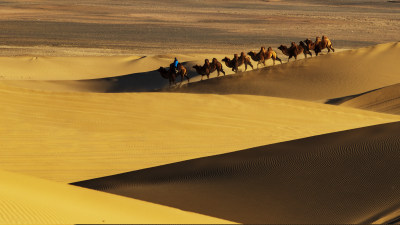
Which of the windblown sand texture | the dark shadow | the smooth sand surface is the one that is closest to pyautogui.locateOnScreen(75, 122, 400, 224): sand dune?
the windblown sand texture

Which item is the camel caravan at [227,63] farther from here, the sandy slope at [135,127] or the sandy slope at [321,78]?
the sandy slope at [135,127]

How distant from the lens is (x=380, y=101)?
860 inches

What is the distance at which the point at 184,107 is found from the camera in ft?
53.8

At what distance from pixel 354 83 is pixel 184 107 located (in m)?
10.8

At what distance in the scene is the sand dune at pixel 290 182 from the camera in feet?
28.9

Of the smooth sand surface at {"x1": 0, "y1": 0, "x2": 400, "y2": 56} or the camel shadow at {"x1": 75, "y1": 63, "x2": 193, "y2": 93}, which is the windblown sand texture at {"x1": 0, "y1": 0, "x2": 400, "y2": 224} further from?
the smooth sand surface at {"x1": 0, "y1": 0, "x2": 400, "y2": 56}

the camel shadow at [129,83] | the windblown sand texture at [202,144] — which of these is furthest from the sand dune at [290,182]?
the camel shadow at [129,83]

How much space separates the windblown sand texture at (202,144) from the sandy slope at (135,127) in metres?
0.03

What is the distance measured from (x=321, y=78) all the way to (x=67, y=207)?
64.4ft

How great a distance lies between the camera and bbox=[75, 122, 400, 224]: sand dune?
Answer: 8.80m

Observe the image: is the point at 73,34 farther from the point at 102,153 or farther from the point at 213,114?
the point at 102,153

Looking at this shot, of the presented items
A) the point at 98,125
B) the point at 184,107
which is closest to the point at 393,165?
the point at 98,125

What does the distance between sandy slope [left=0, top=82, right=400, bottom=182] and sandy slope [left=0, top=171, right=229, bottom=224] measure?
8.68 ft

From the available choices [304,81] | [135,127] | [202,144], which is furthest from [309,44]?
[202,144]
